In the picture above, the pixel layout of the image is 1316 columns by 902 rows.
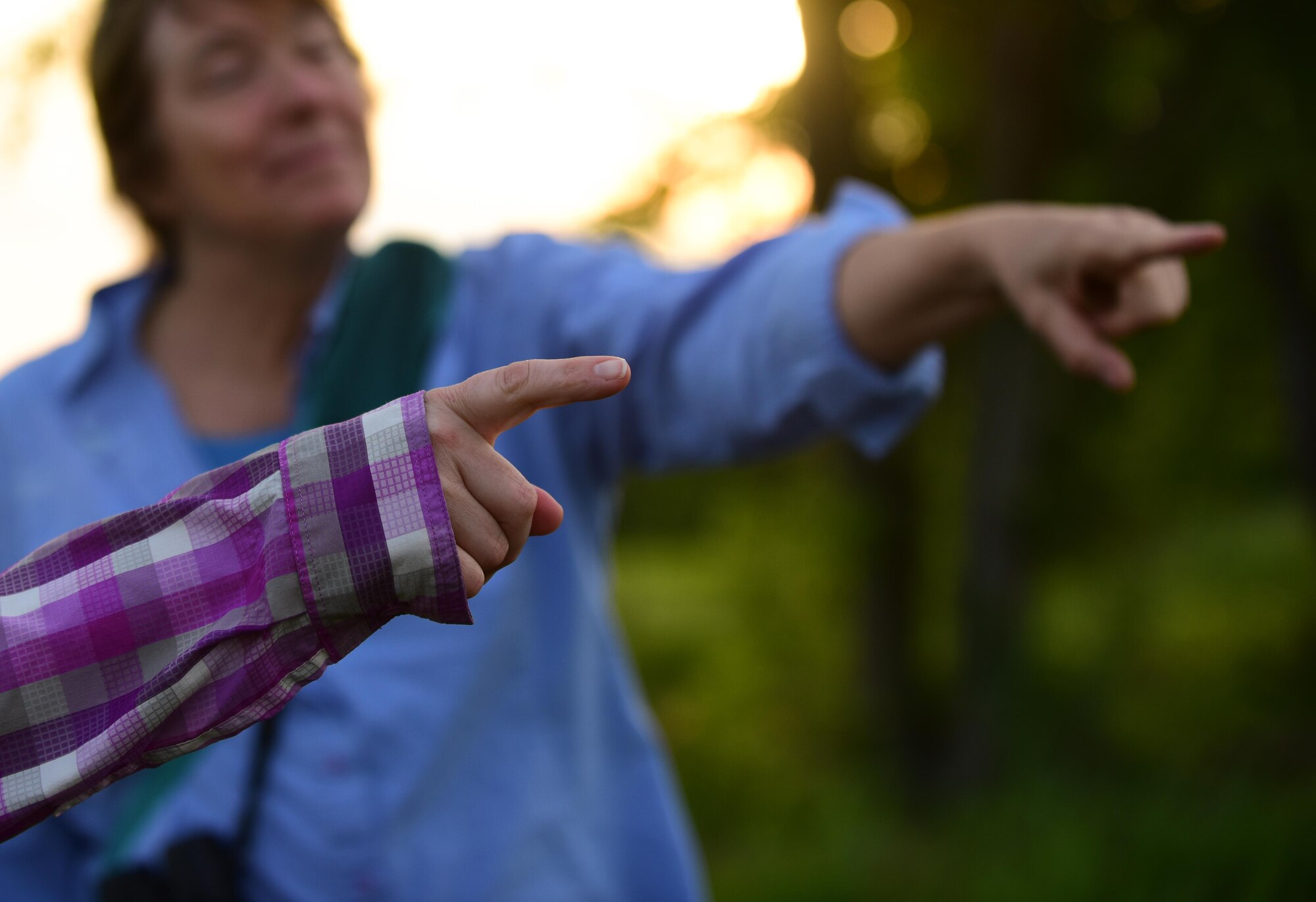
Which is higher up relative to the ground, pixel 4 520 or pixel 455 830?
pixel 4 520

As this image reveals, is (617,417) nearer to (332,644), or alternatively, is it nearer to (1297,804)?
(332,644)

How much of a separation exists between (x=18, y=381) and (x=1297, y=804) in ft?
9.82

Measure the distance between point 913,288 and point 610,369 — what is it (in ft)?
2.34

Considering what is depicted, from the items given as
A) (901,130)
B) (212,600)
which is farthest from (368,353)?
(901,130)

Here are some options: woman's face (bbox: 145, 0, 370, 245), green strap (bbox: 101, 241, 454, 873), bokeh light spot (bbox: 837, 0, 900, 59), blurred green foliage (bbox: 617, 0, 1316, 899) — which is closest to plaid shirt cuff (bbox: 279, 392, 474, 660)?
green strap (bbox: 101, 241, 454, 873)

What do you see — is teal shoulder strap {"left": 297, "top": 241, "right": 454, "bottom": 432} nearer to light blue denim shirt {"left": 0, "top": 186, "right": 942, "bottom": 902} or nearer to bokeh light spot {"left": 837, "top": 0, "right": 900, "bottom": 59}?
light blue denim shirt {"left": 0, "top": 186, "right": 942, "bottom": 902}

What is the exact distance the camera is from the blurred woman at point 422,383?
131cm

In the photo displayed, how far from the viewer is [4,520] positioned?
1.40 meters

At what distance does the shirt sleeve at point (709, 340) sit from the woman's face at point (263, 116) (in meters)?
0.26

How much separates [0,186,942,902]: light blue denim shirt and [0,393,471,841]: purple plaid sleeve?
0.68 m

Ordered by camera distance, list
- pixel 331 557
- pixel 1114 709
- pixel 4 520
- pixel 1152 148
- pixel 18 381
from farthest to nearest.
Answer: pixel 1114 709, pixel 1152 148, pixel 18 381, pixel 4 520, pixel 331 557

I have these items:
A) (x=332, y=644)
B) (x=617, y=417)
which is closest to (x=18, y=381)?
(x=617, y=417)

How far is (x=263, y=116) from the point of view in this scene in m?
1.55

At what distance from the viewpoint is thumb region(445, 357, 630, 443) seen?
0.64m
